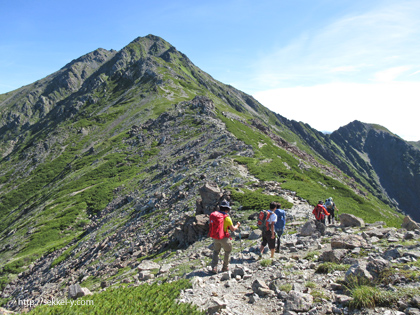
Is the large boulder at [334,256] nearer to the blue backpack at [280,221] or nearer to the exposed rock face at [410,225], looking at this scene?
the blue backpack at [280,221]

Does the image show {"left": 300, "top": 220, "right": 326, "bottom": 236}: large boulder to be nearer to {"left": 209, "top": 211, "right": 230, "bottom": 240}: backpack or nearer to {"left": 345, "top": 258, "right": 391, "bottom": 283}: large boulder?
{"left": 209, "top": 211, "right": 230, "bottom": 240}: backpack

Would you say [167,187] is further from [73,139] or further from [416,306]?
[73,139]

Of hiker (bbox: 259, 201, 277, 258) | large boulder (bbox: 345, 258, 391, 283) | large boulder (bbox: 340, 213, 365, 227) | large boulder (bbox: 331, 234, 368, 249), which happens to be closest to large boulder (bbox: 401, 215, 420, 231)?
large boulder (bbox: 340, 213, 365, 227)

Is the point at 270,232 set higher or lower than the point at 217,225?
lower

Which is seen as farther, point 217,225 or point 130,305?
point 217,225

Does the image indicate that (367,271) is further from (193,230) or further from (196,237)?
(193,230)

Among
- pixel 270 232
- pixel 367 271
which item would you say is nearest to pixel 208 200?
pixel 270 232

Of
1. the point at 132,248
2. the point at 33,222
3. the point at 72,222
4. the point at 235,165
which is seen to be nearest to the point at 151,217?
the point at 132,248

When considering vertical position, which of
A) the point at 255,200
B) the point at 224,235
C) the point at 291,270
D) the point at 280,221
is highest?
the point at 280,221

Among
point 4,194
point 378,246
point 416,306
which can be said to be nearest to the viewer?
point 416,306

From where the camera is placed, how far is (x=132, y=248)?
21453 millimetres

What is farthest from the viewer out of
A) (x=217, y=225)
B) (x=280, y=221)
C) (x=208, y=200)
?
(x=208, y=200)

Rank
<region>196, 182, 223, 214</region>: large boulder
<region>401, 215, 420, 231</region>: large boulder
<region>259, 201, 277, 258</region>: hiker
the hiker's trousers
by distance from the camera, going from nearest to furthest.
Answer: the hiker's trousers
<region>259, 201, 277, 258</region>: hiker
<region>401, 215, 420, 231</region>: large boulder
<region>196, 182, 223, 214</region>: large boulder

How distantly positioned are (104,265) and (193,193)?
11108 millimetres
